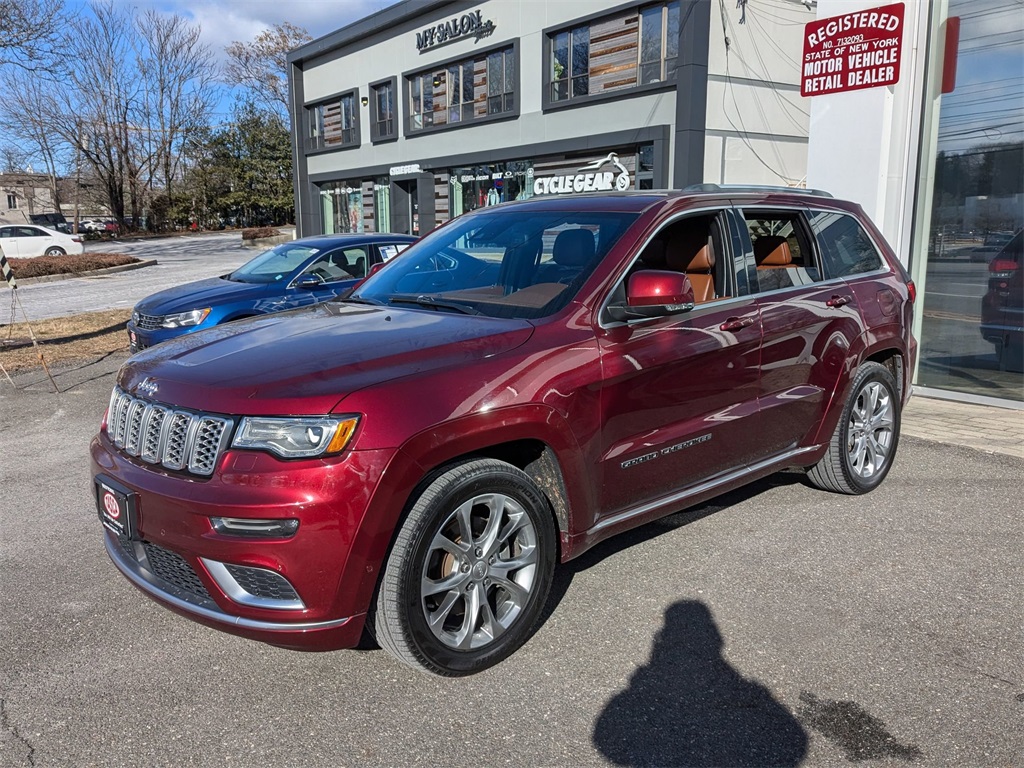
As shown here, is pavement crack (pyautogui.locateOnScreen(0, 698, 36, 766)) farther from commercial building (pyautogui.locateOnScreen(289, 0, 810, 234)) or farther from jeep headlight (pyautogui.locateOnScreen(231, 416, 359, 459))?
commercial building (pyautogui.locateOnScreen(289, 0, 810, 234))

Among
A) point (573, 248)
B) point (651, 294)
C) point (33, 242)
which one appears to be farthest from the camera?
point (33, 242)

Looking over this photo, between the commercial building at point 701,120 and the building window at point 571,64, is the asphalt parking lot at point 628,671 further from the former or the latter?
the building window at point 571,64

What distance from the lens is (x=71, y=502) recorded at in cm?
539

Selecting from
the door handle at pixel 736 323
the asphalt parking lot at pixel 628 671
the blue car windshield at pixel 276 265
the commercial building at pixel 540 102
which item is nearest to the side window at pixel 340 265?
the blue car windshield at pixel 276 265

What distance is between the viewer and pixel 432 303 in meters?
4.04

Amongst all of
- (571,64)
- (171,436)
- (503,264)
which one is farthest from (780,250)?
(571,64)

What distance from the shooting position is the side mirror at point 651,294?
3.60 m

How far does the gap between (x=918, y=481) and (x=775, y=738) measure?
349 cm

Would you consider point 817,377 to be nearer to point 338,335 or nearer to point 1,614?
point 338,335

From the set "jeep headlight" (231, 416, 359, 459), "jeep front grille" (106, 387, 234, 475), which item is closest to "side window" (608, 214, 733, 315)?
"jeep headlight" (231, 416, 359, 459)

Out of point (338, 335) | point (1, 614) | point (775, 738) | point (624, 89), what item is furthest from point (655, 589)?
point (624, 89)

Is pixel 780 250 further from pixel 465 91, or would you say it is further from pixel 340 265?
pixel 465 91

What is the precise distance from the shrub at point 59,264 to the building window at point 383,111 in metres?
9.95

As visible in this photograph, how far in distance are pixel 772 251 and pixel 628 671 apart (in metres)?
2.55
